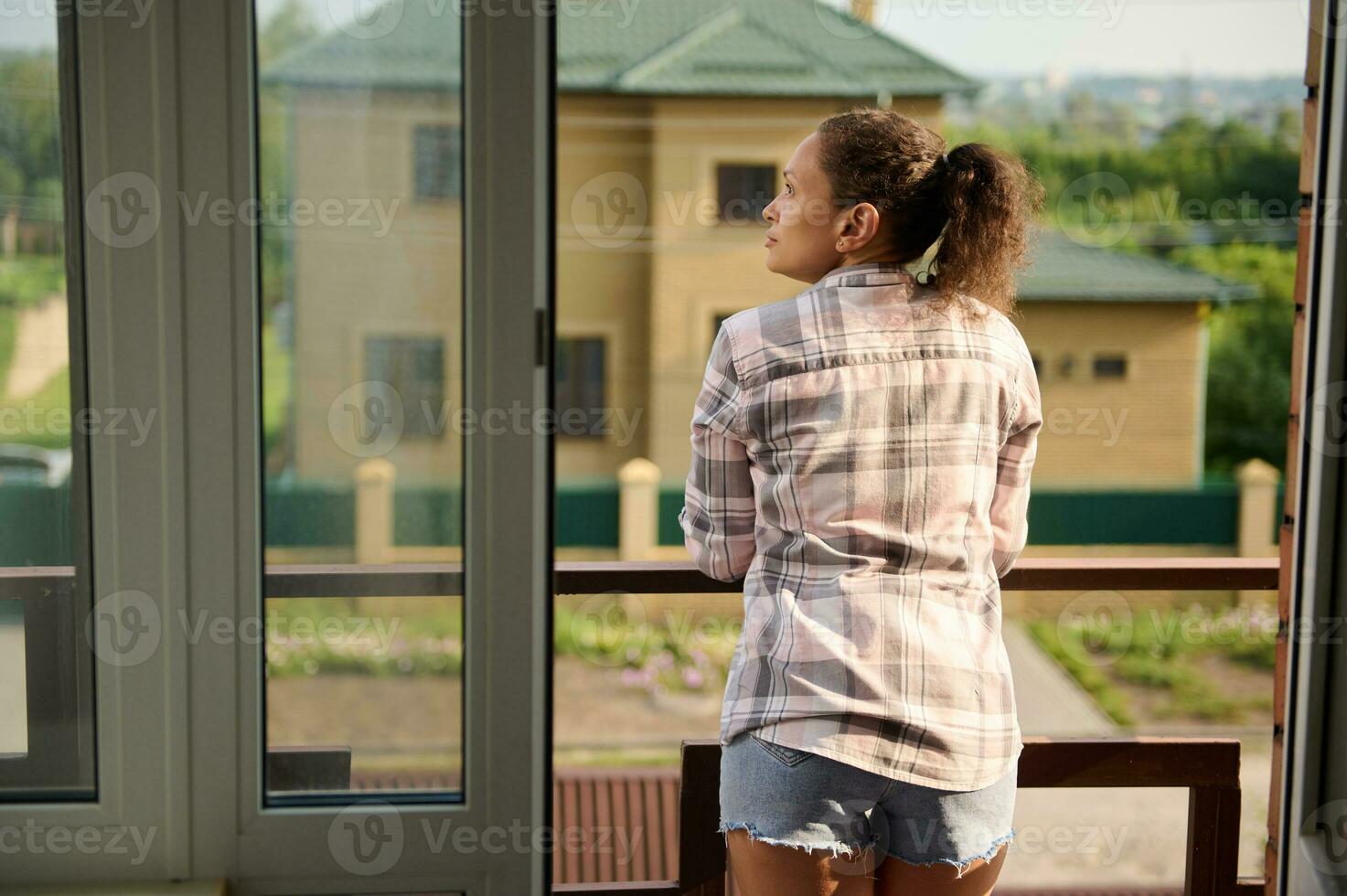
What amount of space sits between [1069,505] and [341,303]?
1511 centimetres

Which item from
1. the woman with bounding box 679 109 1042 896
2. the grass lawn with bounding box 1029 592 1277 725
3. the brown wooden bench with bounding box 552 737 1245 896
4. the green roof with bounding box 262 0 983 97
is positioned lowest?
the grass lawn with bounding box 1029 592 1277 725

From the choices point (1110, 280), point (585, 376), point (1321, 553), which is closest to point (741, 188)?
point (585, 376)

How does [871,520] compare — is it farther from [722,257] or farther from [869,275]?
[722,257]

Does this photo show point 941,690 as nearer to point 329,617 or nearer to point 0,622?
point 329,617

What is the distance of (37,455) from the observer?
1.37 metres

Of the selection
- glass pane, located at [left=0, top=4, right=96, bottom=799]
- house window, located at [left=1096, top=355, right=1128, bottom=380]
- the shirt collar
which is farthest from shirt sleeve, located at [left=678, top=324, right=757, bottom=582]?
house window, located at [left=1096, top=355, right=1128, bottom=380]

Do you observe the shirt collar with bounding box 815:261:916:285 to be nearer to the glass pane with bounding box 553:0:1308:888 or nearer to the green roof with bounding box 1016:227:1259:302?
the glass pane with bounding box 553:0:1308:888

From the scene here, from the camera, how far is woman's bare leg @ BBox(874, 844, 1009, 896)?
41.8 inches

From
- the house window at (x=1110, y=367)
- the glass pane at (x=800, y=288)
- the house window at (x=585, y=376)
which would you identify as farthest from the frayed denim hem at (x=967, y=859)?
the house window at (x=1110, y=367)

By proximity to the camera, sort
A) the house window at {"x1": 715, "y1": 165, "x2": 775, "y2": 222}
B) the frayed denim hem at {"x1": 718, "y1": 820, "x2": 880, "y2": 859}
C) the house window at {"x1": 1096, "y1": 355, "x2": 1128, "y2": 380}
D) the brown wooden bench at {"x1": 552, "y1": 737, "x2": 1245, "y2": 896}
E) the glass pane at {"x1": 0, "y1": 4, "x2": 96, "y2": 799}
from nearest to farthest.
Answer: the frayed denim hem at {"x1": 718, "y1": 820, "x2": 880, "y2": 859} < the glass pane at {"x1": 0, "y1": 4, "x2": 96, "y2": 799} < the brown wooden bench at {"x1": 552, "y1": 737, "x2": 1245, "y2": 896} < the house window at {"x1": 715, "y1": 165, "x2": 775, "y2": 222} < the house window at {"x1": 1096, "y1": 355, "x2": 1128, "y2": 380}

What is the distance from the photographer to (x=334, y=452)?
54.4 inches

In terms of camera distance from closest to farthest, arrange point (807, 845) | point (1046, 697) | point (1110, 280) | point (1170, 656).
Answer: point (807, 845), point (1046, 697), point (1170, 656), point (1110, 280)

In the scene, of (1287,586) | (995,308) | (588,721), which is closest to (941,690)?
(995,308)

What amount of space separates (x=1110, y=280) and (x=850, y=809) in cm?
1598
